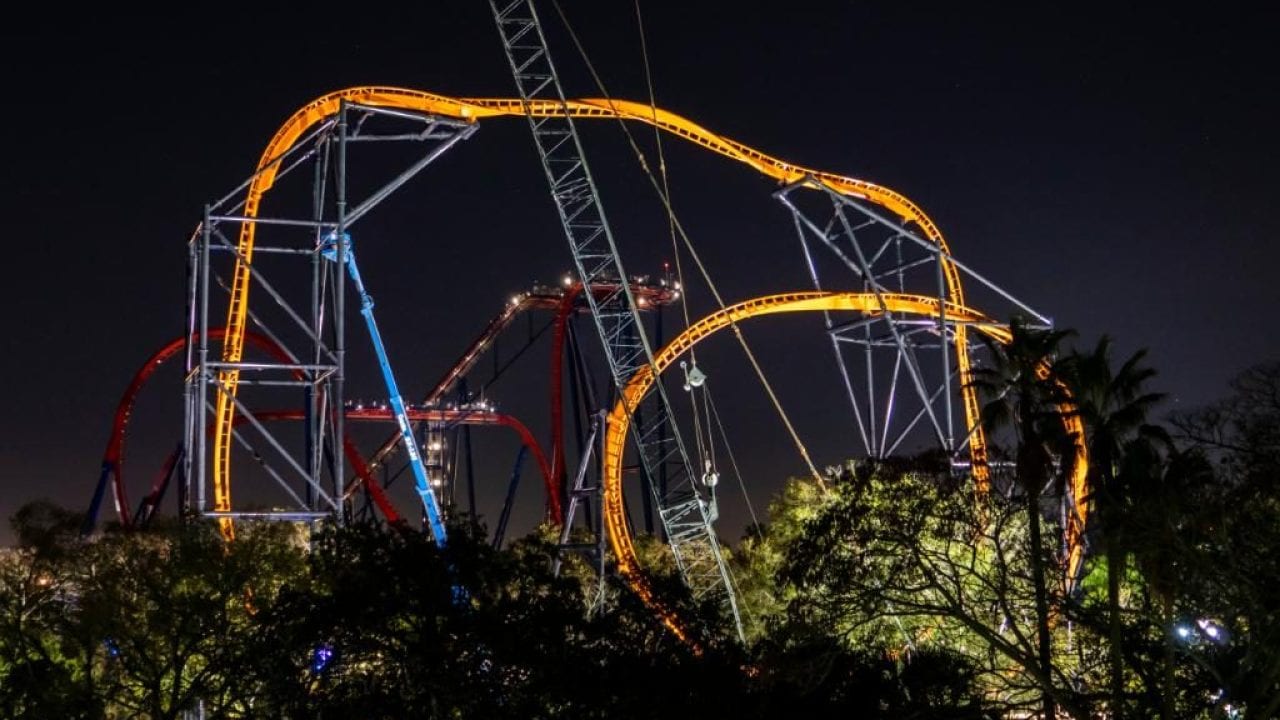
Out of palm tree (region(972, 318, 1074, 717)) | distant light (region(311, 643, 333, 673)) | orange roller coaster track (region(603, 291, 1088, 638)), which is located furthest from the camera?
orange roller coaster track (region(603, 291, 1088, 638))

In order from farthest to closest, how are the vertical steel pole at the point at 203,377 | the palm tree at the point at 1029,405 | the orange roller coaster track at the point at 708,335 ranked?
the orange roller coaster track at the point at 708,335 < the vertical steel pole at the point at 203,377 < the palm tree at the point at 1029,405

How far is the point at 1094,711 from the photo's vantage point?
53.1 ft

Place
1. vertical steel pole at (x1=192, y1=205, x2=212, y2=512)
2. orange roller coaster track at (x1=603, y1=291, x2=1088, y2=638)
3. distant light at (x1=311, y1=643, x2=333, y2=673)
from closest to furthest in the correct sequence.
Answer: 1. distant light at (x1=311, y1=643, x2=333, y2=673)
2. vertical steel pole at (x1=192, y1=205, x2=212, y2=512)
3. orange roller coaster track at (x1=603, y1=291, x2=1088, y2=638)

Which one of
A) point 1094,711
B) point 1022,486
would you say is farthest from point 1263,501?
point 1022,486

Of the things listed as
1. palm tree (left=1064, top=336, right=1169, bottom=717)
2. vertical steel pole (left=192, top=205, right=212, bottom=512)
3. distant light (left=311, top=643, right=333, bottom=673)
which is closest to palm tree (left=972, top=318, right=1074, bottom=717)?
palm tree (left=1064, top=336, right=1169, bottom=717)

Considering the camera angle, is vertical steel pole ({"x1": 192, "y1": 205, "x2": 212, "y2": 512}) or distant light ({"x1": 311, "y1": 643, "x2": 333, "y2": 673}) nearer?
distant light ({"x1": 311, "y1": 643, "x2": 333, "y2": 673})

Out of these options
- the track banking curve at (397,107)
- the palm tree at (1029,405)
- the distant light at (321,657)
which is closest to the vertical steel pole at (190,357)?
the track banking curve at (397,107)

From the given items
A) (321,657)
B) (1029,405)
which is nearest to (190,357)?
(321,657)

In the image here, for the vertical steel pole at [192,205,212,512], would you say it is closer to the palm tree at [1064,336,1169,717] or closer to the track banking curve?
the track banking curve

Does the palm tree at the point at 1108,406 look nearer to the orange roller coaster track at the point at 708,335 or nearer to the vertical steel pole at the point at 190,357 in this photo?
the orange roller coaster track at the point at 708,335

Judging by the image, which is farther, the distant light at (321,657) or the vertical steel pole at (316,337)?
the vertical steel pole at (316,337)

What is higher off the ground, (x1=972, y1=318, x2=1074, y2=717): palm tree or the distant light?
(x1=972, y1=318, x2=1074, y2=717): palm tree

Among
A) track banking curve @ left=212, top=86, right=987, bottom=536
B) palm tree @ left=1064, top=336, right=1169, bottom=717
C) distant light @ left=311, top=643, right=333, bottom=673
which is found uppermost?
track banking curve @ left=212, top=86, right=987, bottom=536

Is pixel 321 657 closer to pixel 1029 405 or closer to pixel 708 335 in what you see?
pixel 1029 405
